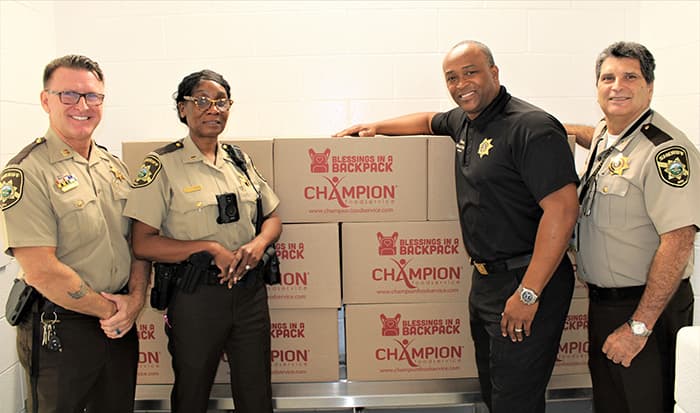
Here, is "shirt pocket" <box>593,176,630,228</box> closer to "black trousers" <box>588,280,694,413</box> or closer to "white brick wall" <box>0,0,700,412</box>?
"black trousers" <box>588,280,694,413</box>

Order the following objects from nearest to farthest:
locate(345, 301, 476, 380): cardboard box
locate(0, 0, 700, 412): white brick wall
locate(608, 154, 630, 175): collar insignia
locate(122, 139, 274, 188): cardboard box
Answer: locate(608, 154, 630, 175): collar insignia → locate(122, 139, 274, 188): cardboard box → locate(345, 301, 476, 380): cardboard box → locate(0, 0, 700, 412): white brick wall

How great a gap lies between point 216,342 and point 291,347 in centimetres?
52

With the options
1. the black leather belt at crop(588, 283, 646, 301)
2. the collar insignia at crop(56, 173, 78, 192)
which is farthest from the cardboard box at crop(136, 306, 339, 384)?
the black leather belt at crop(588, 283, 646, 301)

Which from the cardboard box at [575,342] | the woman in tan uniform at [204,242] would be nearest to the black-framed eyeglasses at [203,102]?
the woman in tan uniform at [204,242]

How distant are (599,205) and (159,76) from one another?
234 cm

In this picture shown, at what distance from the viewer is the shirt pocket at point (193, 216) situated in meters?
1.93

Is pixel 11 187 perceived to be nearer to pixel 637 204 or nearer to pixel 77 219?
pixel 77 219

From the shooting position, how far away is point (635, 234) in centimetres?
178

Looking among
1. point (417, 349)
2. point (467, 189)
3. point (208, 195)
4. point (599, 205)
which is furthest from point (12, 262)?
point (599, 205)

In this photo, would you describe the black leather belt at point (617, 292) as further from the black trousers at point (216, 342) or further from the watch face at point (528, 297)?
the black trousers at point (216, 342)

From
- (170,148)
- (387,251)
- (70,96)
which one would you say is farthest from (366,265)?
(70,96)

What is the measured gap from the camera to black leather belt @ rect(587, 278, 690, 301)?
70.4 inches

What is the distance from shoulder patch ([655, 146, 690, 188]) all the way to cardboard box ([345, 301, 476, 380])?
3.29 ft

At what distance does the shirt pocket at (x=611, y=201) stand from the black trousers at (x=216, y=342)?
130 centimetres
